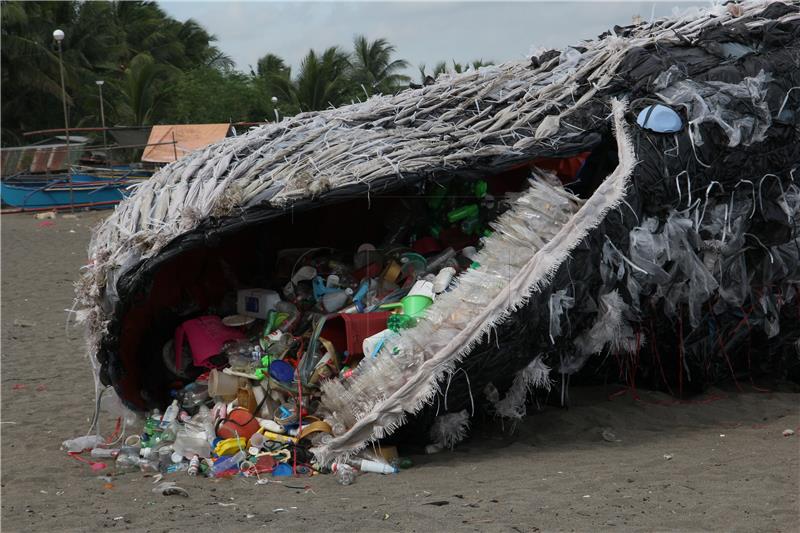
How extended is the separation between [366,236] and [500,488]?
9.81 feet

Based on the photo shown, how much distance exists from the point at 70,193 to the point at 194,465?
1755cm

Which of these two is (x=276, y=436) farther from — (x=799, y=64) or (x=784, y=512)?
(x=799, y=64)

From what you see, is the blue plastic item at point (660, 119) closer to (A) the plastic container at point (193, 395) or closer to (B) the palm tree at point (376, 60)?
(A) the plastic container at point (193, 395)

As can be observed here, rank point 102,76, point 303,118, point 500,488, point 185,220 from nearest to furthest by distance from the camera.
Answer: point 500,488
point 185,220
point 303,118
point 102,76

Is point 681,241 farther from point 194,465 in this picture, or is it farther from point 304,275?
point 194,465

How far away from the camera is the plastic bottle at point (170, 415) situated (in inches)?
238

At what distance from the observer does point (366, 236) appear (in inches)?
288

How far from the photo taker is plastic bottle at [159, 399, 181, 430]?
238 inches

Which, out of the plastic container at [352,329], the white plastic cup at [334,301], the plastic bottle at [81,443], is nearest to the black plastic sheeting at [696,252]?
the plastic container at [352,329]

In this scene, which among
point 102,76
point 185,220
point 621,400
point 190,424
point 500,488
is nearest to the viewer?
point 500,488

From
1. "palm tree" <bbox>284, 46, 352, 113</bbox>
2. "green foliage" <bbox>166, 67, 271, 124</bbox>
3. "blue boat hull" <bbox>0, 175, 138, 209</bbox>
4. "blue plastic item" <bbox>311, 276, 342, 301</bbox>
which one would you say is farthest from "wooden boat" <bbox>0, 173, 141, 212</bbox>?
"blue plastic item" <bbox>311, 276, 342, 301</bbox>

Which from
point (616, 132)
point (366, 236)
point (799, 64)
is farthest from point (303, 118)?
point (799, 64)

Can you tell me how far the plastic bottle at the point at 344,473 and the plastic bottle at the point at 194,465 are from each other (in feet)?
2.63

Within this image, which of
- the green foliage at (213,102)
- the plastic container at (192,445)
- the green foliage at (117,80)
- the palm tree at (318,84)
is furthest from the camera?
the green foliage at (213,102)
